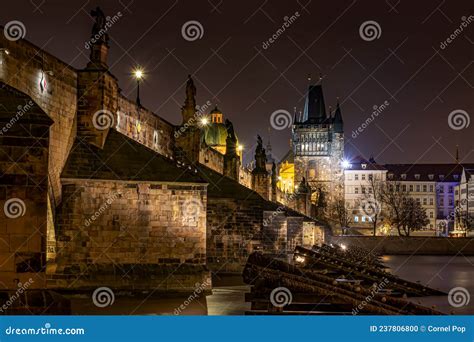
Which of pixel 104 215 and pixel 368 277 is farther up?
pixel 104 215

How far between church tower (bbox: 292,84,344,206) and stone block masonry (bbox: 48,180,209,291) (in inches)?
4581

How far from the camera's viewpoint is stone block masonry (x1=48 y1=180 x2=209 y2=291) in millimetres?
21656

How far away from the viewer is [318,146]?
144 metres

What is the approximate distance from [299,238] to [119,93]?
63.1ft

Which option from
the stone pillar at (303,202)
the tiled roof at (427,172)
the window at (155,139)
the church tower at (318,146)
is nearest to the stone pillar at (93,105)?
the window at (155,139)

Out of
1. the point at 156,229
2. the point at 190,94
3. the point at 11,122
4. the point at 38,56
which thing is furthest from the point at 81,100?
the point at 190,94

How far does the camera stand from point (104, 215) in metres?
22.0

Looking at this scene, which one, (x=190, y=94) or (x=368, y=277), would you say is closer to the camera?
(x=368, y=277)

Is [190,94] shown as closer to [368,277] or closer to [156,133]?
[156,133]

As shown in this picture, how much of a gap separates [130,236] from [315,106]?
126 meters

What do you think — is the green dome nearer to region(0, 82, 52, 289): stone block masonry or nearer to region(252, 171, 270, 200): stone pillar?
region(252, 171, 270, 200): stone pillar

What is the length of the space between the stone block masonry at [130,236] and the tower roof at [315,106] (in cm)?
12360

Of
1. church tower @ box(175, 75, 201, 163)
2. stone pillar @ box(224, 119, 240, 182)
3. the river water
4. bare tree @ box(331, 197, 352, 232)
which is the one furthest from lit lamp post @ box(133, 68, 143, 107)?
bare tree @ box(331, 197, 352, 232)

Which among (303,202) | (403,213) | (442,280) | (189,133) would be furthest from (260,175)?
(403,213)
